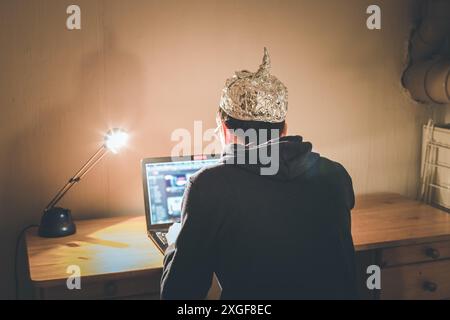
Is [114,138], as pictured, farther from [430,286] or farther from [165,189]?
[430,286]

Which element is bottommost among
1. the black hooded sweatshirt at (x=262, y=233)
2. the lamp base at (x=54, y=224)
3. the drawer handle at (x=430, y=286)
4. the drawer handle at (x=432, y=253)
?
the drawer handle at (x=430, y=286)

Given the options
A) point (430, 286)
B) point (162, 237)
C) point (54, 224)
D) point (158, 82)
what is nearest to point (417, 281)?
point (430, 286)

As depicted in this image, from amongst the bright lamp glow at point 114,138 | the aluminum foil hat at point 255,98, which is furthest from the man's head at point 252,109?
the bright lamp glow at point 114,138

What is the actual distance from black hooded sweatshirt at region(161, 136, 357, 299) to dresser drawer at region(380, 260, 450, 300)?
790 millimetres

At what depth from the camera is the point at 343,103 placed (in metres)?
2.57

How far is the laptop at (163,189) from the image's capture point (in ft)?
6.93

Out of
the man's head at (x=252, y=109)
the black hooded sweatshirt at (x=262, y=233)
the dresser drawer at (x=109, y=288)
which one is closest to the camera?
the black hooded sweatshirt at (x=262, y=233)

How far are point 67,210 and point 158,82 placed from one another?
25.0 inches

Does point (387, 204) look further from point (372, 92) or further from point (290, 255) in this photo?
point (290, 255)

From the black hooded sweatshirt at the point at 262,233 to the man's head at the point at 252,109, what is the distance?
0.27ft

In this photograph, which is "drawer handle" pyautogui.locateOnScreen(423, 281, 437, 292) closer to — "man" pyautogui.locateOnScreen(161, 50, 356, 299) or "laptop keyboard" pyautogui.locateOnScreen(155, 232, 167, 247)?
"man" pyautogui.locateOnScreen(161, 50, 356, 299)

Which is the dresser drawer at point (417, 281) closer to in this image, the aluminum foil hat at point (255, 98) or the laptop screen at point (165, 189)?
the laptop screen at point (165, 189)

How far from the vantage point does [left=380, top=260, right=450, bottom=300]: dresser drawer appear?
6.95 ft
